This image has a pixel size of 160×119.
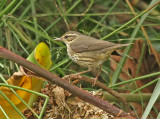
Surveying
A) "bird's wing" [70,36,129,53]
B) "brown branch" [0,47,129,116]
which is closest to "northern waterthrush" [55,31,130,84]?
"bird's wing" [70,36,129,53]

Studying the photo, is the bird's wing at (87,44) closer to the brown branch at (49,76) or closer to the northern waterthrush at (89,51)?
the northern waterthrush at (89,51)

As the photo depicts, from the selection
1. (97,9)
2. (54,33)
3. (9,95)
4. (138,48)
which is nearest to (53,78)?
(9,95)

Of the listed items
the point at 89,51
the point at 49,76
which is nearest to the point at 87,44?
the point at 89,51

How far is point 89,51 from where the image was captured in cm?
356

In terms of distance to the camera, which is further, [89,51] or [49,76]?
[89,51]

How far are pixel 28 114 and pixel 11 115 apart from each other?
0.24m

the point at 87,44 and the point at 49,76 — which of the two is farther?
the point at 87,44

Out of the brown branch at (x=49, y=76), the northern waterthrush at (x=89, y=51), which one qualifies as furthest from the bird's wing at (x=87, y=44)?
the brown branch at (x=49, y=76)

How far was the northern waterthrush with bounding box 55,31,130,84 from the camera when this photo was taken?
3337mm

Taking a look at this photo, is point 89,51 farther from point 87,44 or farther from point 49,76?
point 49,76

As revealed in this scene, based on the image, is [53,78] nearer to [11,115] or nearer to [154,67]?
[11,115]

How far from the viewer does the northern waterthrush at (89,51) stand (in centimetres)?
334

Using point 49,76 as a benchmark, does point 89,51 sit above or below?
below

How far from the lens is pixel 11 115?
235 centimetres
